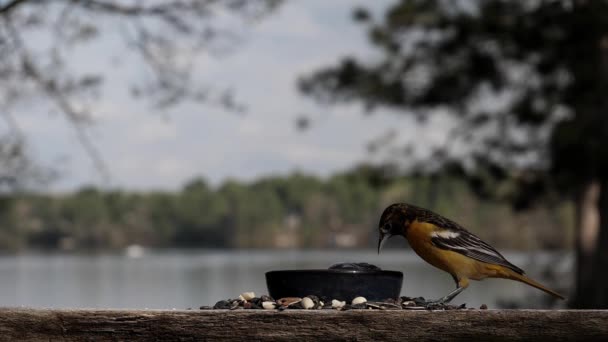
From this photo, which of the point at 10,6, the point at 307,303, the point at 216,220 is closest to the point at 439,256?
the point at 307,303

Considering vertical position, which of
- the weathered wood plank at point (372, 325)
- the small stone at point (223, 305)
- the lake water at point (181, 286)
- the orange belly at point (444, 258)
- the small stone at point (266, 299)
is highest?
the lake water at point (181, 286)

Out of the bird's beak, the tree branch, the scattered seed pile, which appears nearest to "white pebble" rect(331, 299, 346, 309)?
the scattered seed pile

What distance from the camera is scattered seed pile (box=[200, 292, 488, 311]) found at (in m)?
2.66

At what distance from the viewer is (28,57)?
12.3m

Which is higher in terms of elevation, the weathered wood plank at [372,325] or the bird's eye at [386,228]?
the bird's eye at [386,228]

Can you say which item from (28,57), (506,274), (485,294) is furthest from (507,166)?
(485,294)

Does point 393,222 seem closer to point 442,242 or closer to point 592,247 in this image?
point 442,242

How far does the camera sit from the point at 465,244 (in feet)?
13.1

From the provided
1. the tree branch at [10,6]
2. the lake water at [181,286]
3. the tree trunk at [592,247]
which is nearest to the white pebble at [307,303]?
the tree branch at [10,6]

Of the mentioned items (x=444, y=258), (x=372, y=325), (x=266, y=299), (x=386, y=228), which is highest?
(x=386, y=228)

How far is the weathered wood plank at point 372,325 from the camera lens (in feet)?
7.84

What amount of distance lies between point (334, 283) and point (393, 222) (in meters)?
1.18

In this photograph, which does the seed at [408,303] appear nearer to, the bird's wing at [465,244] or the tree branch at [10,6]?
the bird's wing at [465,244]

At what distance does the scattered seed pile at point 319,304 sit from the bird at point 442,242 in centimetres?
102
